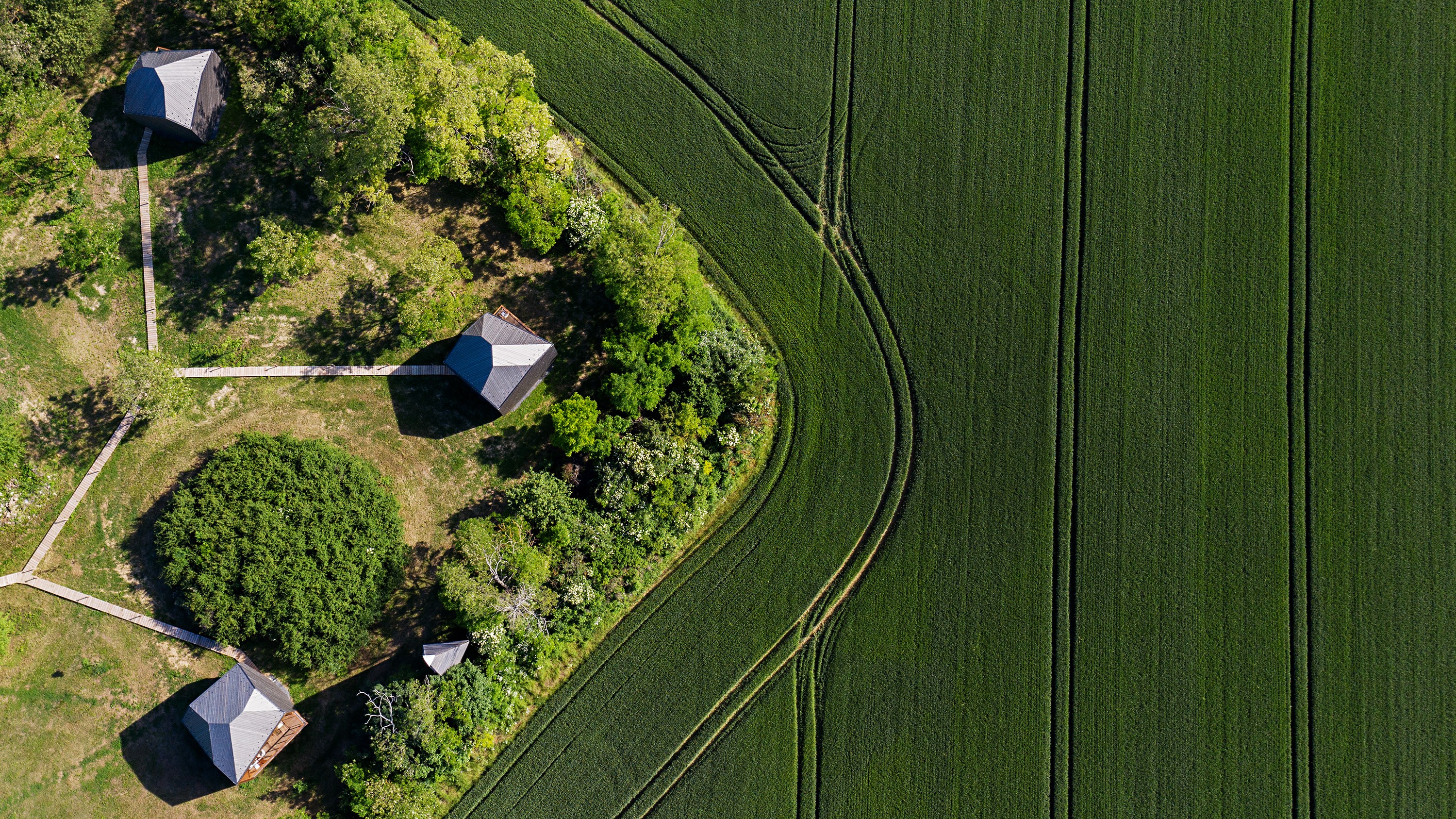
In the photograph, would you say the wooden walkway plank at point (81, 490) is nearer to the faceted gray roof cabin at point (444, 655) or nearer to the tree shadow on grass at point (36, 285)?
the tree shadow on grass at point (36, 285)

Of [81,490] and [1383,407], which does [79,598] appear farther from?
[1383,407]

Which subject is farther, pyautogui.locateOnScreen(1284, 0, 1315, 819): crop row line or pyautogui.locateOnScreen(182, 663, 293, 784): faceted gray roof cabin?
pyautogui.locateOnScreen(1284, 0, 1315, 819): crop row line

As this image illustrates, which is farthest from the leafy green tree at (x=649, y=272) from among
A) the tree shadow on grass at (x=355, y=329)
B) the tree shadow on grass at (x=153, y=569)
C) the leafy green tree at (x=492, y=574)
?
the tree shadow on grass at (x=153, y=569)

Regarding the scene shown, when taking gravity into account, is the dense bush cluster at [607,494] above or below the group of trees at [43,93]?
below

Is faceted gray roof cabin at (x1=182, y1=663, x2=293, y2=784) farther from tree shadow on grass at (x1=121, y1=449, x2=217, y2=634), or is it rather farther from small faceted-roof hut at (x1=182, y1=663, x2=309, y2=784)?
tree shadow on grass at (x1=121, y1=449, x2=217, y2=634)

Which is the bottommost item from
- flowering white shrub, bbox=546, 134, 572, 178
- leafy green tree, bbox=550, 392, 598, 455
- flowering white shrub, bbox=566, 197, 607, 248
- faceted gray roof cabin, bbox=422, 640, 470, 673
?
faceted gray roof cabin, bbox=422, 640, 470, 673

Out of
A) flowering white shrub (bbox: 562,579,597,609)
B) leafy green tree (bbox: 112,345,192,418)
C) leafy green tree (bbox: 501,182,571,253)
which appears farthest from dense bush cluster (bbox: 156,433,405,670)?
leafy green tree (bbox: 501,182,571,253)

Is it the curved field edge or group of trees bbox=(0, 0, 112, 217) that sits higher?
group of trees bbox=(0, 0, 112, 217)

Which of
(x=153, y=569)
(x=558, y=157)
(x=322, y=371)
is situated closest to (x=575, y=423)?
(x=322, y=371)
